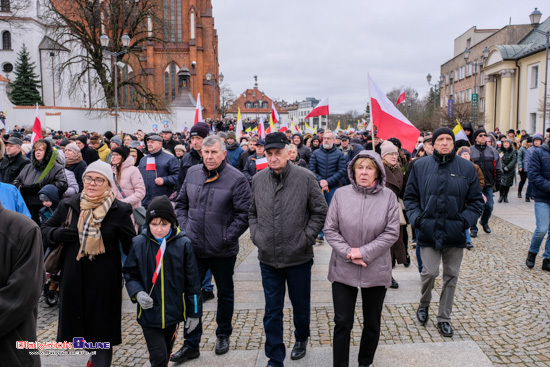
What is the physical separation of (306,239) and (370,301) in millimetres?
783

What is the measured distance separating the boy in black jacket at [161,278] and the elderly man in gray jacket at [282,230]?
2.41ft

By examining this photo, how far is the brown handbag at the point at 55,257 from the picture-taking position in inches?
155

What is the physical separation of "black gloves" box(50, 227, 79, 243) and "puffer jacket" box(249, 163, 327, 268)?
5.16 ft

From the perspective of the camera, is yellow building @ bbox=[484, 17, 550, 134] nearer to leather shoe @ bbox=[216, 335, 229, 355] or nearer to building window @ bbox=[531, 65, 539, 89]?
building window @ bbox=[531, 65, 539, 89]

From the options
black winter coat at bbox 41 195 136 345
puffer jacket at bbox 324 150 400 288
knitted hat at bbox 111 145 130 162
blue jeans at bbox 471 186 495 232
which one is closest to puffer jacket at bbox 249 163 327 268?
puffer jacket at bbox 324 150 400 288

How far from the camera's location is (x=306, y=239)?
4.37 meters

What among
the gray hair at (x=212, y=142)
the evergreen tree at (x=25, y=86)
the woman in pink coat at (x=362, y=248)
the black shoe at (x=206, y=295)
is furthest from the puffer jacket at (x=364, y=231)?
the evergreen tree at (x=25, y=86)

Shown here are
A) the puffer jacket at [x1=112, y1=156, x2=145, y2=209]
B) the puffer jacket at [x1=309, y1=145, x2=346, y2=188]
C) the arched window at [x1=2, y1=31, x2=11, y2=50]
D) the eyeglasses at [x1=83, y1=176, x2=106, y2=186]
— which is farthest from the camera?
the arched window at [x1=2, y1=31, x2=11, y2=50]

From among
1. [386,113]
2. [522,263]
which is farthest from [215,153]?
[522,263]

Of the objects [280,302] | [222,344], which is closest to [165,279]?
[280,302]

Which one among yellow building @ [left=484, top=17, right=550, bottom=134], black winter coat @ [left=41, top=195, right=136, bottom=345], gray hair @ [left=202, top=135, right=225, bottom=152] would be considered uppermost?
yellow building @ [left=484, top=17, right=550, bottom=134]

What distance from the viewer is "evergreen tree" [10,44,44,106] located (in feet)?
155

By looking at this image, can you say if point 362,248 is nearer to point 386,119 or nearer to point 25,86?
point 386,119

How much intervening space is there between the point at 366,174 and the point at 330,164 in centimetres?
530
